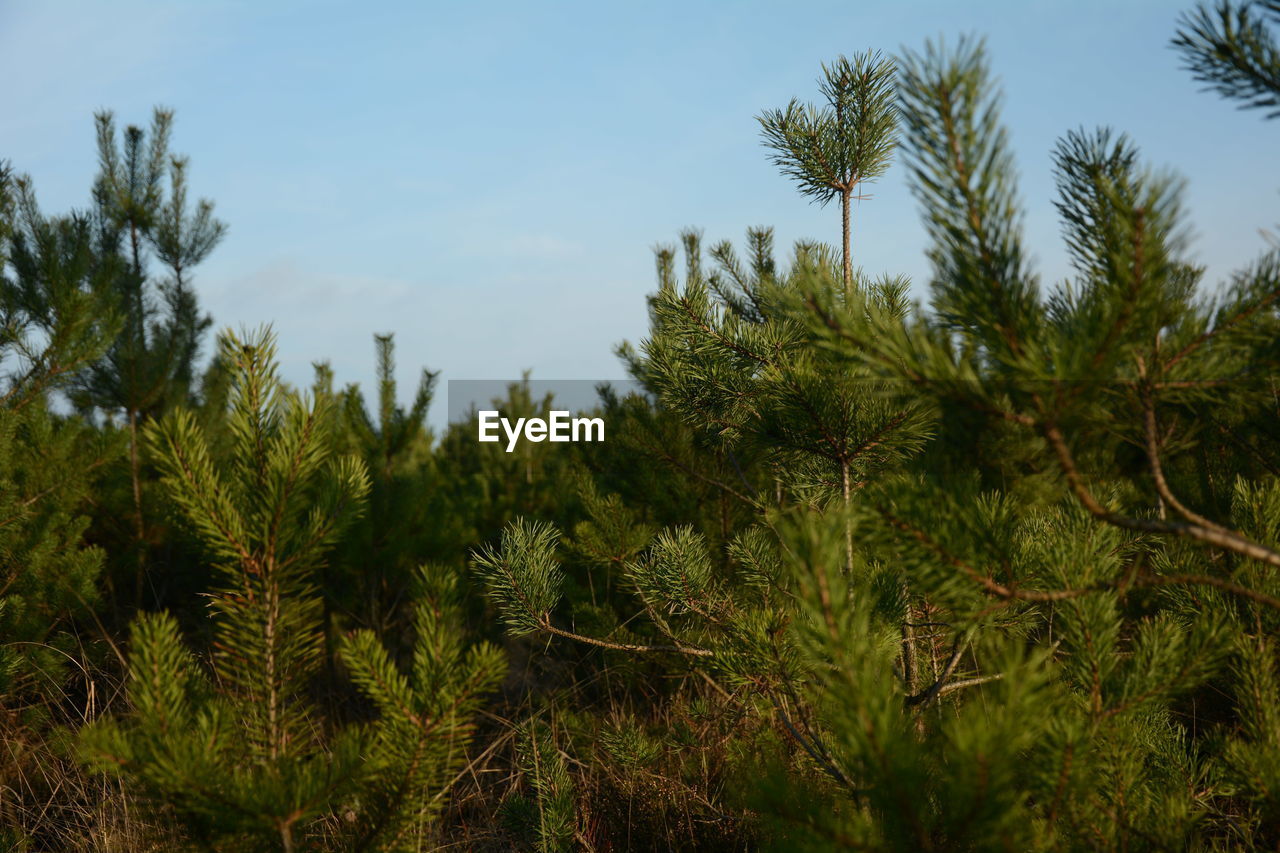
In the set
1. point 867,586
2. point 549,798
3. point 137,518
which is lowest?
point 549,798

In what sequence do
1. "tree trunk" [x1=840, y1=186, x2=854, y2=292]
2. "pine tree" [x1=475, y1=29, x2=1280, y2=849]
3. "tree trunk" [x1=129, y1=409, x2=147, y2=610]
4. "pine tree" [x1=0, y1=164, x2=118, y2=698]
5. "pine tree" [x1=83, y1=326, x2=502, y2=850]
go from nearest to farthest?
1. "pine tree" [x1=475, y1=29, x2=1280, y2=849]
2. "pine tree" [x1=83, y1=326, x2=502, y2=850]
3. "tree trunk" [x1=840, y1=186, x2=854, y2=292]
4. "pine tree" [x1=0, y1=164, x2=118, y2=698]
5. "tree trunk" [x1=129, y1=409, x2=147, y2=610]

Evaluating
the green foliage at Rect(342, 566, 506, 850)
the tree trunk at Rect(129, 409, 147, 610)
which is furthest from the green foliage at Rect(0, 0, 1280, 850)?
the tree trunk at Rect(129, 409, 147, 610)

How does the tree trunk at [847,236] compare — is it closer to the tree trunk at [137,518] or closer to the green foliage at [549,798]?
the green foliage at [549,798]

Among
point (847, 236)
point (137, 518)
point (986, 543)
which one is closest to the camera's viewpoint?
point (986, 543)

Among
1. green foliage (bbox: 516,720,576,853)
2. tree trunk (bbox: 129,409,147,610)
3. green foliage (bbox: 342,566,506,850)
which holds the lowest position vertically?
green foliage (bbox: 516,720,576,853)

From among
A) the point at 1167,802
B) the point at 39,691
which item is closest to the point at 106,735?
the point at 1167,802

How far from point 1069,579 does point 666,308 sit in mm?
1213

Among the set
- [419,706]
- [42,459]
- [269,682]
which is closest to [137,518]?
[42,459]

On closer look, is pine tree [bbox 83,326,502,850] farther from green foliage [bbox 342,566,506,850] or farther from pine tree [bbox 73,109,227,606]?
pine tree [bbox 73,109,227,606]

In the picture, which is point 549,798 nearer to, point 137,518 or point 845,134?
point 845,134

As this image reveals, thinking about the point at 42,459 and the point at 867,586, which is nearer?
the point at 867,586

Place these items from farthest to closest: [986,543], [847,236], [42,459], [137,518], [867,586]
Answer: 1. [137,518]
2. [42,459]
3. [847,236]
4. [867,586]
5. [986,543]

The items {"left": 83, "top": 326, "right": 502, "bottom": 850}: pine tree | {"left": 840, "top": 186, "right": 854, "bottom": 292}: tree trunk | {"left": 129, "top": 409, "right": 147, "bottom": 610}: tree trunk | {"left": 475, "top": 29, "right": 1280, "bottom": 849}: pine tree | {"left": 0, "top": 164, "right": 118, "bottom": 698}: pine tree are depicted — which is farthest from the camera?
{"left": 129, "top": 409, "right": 147, "bottom": 610}: tree trunk

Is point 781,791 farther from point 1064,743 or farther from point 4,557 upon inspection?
point 4,557
